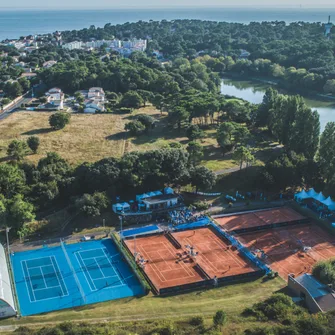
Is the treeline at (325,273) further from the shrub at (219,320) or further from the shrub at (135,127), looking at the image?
the shrub at (135,127)

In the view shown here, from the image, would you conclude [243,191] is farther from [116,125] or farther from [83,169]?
[116,125]

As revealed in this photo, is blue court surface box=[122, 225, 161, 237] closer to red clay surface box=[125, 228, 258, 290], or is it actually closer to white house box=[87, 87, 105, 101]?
red clay surface box=[125, 228, 258, 290]

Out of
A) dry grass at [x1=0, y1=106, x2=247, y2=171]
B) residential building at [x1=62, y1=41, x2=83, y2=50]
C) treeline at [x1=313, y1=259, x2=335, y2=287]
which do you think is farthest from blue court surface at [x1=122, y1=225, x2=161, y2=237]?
residential building at [x1=62, y1=41, x2=83, y2=50]

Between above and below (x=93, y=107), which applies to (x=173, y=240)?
below

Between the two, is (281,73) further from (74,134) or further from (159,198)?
(159,198)

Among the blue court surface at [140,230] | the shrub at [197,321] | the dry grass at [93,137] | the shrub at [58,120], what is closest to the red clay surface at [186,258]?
the blue court surface at [140,230]

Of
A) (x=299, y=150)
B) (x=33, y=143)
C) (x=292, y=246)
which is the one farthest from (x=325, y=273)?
(x=33, y=143)
